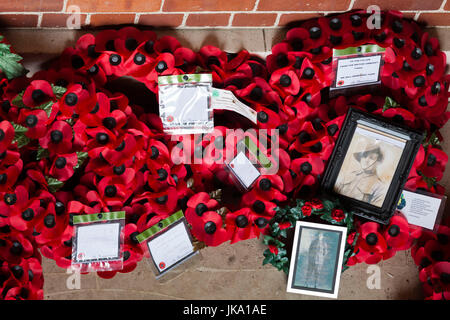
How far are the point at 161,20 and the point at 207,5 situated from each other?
0.20 meters

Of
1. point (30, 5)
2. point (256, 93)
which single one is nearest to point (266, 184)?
point (256, 93)

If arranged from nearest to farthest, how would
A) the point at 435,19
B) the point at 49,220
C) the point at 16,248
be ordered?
the point at 49,220 < the point at 16,248 < the point at 435,19

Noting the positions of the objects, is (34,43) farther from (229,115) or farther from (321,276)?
(321,276)

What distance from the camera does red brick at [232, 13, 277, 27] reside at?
1.80 meters

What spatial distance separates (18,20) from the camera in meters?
1.70

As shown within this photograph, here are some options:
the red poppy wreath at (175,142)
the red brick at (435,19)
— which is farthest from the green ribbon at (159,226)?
the red brick at (435,19)

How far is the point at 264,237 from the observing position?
191 cm

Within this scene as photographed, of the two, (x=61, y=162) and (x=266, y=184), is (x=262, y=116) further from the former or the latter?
(x=61, y=162)

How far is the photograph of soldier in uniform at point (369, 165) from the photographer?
1.76m

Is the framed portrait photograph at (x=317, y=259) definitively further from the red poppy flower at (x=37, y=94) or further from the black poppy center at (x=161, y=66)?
the red poppy flower at (x=37, y=94)

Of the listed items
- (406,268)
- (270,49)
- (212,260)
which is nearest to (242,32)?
(270,49)

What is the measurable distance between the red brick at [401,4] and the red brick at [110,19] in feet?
3.12

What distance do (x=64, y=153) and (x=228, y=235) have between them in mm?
711

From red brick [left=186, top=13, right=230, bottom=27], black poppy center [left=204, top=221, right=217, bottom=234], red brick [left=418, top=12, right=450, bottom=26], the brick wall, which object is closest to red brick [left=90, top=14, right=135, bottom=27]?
the brick wall
